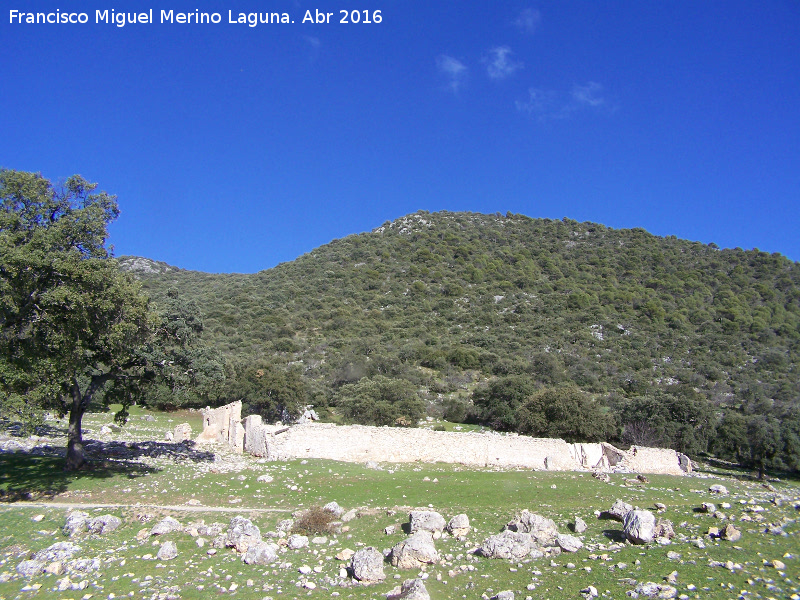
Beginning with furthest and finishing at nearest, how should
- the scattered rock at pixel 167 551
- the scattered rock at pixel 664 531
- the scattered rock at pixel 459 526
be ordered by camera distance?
the scattered rock at pixel 459 526
the scattered rock at pixel 664 531
the scattered rock at pixel 167 551

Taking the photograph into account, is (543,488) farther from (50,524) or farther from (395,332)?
(395,332)

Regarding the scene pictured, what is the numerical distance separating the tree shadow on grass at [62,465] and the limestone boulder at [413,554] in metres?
11.9

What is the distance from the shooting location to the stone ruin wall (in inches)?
1070

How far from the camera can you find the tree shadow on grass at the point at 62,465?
16781mm

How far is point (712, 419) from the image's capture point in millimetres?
41219

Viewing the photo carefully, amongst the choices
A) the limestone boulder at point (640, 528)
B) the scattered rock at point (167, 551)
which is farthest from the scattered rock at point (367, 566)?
the limestone boulder at point (640, 528)

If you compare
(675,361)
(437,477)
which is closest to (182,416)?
(437,477)

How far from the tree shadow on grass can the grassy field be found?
0.06 meters

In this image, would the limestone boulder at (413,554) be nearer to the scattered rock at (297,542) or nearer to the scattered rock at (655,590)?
the scattered rock at (297,542)

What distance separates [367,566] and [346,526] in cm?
396

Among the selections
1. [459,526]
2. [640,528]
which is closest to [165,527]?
[459,526]

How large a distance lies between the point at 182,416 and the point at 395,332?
31463 millimetres

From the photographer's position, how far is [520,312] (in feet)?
244

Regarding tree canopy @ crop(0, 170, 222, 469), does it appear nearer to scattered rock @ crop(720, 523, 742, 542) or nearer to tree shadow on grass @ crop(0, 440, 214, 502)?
tree shadow on grass @ crop(0, 440, 214, 502)
